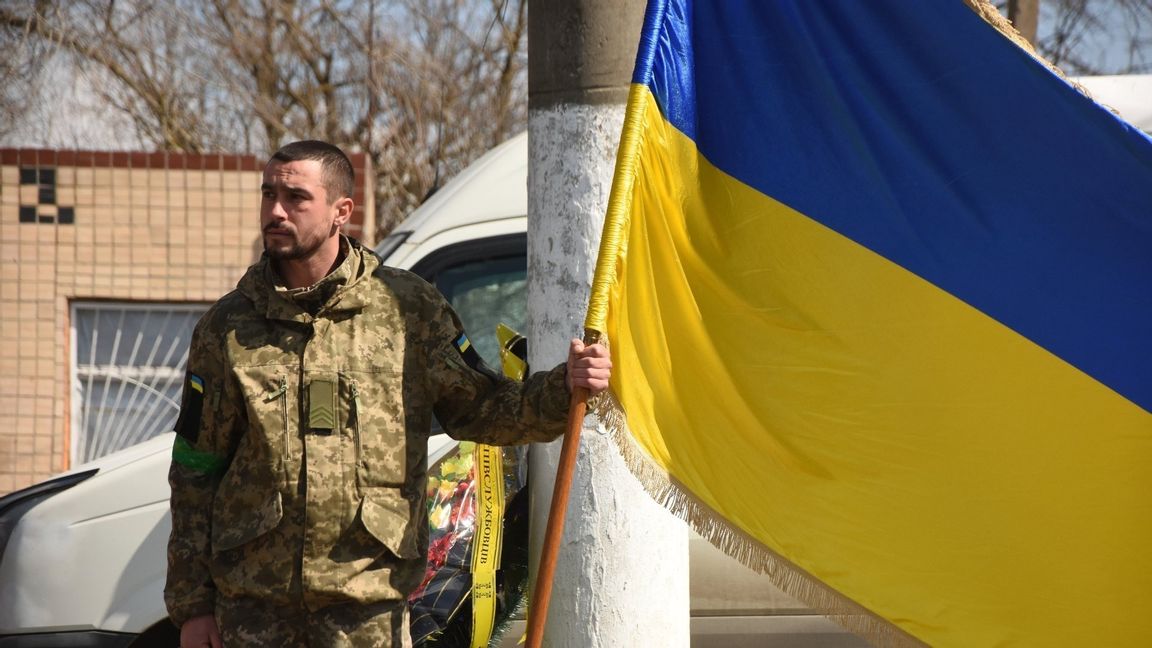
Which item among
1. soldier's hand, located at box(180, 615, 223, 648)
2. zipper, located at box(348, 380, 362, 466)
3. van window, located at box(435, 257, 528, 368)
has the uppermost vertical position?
van window, located at box(435, 257, 528, 368)

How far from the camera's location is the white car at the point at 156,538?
4.64 metres

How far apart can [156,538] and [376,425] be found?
1.70 meters

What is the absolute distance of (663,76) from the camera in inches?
131

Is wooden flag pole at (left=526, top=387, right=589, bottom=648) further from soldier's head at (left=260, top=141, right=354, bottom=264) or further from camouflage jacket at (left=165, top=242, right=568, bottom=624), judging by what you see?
soldier's head at (left=260, top=141, right=354, bottom=264)

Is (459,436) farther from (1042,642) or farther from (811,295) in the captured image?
(1042,642)

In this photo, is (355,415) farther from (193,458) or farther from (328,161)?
(328,161)

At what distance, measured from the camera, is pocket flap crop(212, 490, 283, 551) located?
3.19 m

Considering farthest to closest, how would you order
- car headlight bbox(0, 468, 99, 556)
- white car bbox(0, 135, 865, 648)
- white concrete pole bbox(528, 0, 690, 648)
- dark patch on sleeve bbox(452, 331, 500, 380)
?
car headlight bbox(0, 468, 99, 556) < white car bbox(0, 135, 865, 648) < white concrete pole bbox(528, 0, 690, 648) < dark patch on sleeve bbox(452, 331, 500, 380)

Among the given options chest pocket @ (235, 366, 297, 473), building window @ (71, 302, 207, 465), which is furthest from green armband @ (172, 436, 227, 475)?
building window @ (71, 302, 207, 465)

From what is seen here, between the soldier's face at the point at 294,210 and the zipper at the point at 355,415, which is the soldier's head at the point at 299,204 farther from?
the zipper at the point at 355,415

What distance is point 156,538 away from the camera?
15.2ft

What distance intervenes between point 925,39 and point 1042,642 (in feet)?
4.66

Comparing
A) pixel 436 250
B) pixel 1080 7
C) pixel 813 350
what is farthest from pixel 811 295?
pixel 1080 7

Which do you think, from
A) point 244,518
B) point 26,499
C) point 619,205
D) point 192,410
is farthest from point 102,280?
point 619,205
